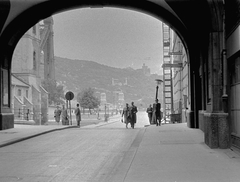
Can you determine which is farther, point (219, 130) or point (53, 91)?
point (53, 91)

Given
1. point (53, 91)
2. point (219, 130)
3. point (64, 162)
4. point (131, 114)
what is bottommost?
→ point (64, 162)

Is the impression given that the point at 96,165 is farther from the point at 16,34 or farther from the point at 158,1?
the point at 16,34

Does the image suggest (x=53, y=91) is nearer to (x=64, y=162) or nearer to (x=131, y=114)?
(x=131, y=114)

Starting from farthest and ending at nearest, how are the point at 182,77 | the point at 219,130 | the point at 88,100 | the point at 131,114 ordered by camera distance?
the point at 88,100
the point at 182,77
the point at 131,114
the point at 219,130

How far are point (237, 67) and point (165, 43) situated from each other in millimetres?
33333

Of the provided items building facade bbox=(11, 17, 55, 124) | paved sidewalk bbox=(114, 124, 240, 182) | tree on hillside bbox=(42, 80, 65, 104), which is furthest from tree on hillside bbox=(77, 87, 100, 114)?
paved sidewalk bbox=(114, 124, 240, 182)

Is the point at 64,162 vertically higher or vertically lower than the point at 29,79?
lower

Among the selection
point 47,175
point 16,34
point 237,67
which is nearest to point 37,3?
point 16,34

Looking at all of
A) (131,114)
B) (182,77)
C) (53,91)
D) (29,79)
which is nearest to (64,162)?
(131,114)

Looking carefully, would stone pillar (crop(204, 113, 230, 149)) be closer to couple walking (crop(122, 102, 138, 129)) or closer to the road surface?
the road surface

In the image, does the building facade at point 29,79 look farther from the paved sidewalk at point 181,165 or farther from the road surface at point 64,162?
the paved sidewalk at point 181,165

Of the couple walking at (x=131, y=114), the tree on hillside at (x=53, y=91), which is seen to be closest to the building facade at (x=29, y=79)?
the couple walking at (x=131, y=114)

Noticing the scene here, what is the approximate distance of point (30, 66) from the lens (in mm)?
52219

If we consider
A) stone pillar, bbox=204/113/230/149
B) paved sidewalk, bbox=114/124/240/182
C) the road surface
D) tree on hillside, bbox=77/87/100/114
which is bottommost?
the road surface
